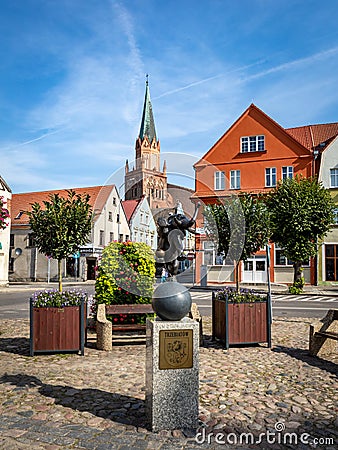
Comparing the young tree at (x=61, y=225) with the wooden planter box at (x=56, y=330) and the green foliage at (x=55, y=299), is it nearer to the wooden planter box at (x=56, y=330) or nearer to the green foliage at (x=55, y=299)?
the green foliage at (x=55, y=299)

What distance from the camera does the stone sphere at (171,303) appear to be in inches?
205

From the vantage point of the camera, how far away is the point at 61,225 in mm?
15336

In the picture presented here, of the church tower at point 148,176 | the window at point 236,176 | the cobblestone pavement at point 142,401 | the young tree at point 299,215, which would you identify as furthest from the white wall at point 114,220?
the window at point 236,176

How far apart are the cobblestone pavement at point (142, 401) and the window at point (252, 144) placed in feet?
93.4

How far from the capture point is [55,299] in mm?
8797

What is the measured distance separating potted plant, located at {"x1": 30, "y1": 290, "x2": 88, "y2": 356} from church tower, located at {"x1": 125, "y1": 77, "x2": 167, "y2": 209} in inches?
132

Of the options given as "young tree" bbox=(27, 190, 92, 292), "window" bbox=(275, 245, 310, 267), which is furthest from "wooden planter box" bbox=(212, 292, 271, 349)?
"window" bbox=(275, 245, 310, 267)

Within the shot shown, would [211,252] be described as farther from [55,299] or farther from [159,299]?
[55,299]

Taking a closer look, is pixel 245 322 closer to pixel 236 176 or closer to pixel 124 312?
pixel 124 312

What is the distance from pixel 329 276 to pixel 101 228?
25289 millimetres

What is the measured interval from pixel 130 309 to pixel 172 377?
488 cm

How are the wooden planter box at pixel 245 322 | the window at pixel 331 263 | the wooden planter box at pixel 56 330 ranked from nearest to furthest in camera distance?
1. the wooden planter box at pixel 56 330
2. the wooden planter box at pixel 245 322
3. the window at pixel 331 263

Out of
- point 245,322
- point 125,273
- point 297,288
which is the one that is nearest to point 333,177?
point 297,288

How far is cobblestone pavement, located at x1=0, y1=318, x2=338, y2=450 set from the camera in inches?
185
